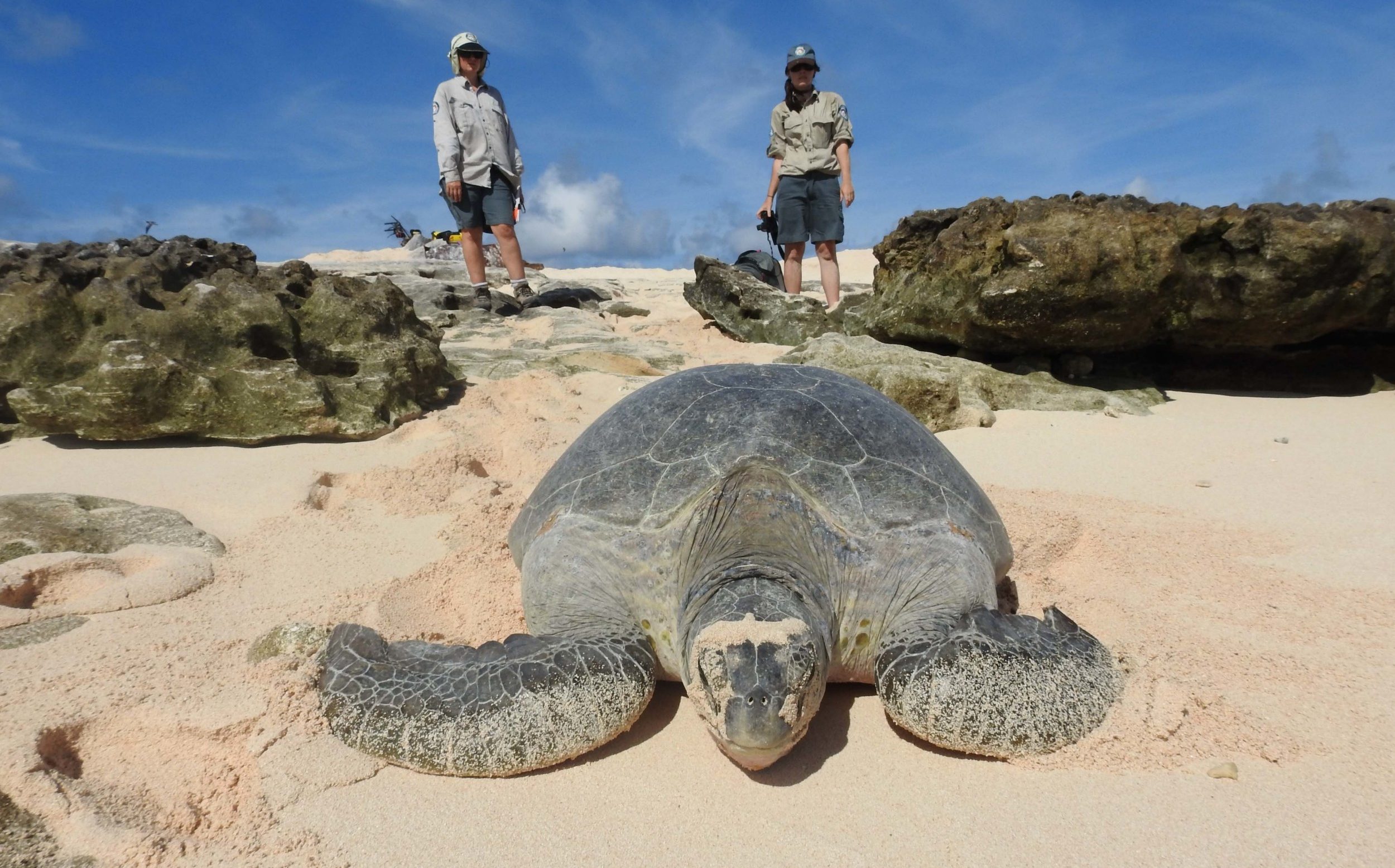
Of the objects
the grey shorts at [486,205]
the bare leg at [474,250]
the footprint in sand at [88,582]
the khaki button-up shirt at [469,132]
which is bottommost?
the footprint in sand at [88,582]

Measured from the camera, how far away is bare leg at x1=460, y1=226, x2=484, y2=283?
870cm

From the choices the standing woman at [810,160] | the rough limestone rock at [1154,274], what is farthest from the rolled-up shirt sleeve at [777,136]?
the rough limestone rock at [1154,274]

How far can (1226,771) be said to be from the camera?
68.0 inches

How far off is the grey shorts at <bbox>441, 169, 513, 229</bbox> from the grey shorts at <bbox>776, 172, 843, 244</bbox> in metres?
3.11

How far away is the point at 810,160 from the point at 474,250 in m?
4.09

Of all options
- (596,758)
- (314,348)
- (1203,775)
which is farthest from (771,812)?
(314,348)

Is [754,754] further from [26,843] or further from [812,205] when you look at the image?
[812,205]

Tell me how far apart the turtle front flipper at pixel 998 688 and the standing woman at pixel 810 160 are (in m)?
6.38

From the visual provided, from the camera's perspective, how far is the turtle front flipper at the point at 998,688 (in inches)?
72.5

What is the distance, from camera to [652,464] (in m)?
2.58

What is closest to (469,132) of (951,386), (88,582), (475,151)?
(475,151)

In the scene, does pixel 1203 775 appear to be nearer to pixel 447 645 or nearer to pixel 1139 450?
pixel 447 645

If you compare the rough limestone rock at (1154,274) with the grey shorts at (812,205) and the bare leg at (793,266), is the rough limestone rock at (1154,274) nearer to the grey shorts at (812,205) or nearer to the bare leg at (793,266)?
the grey shorts at (812,205)

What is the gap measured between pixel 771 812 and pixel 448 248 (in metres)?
18.4
